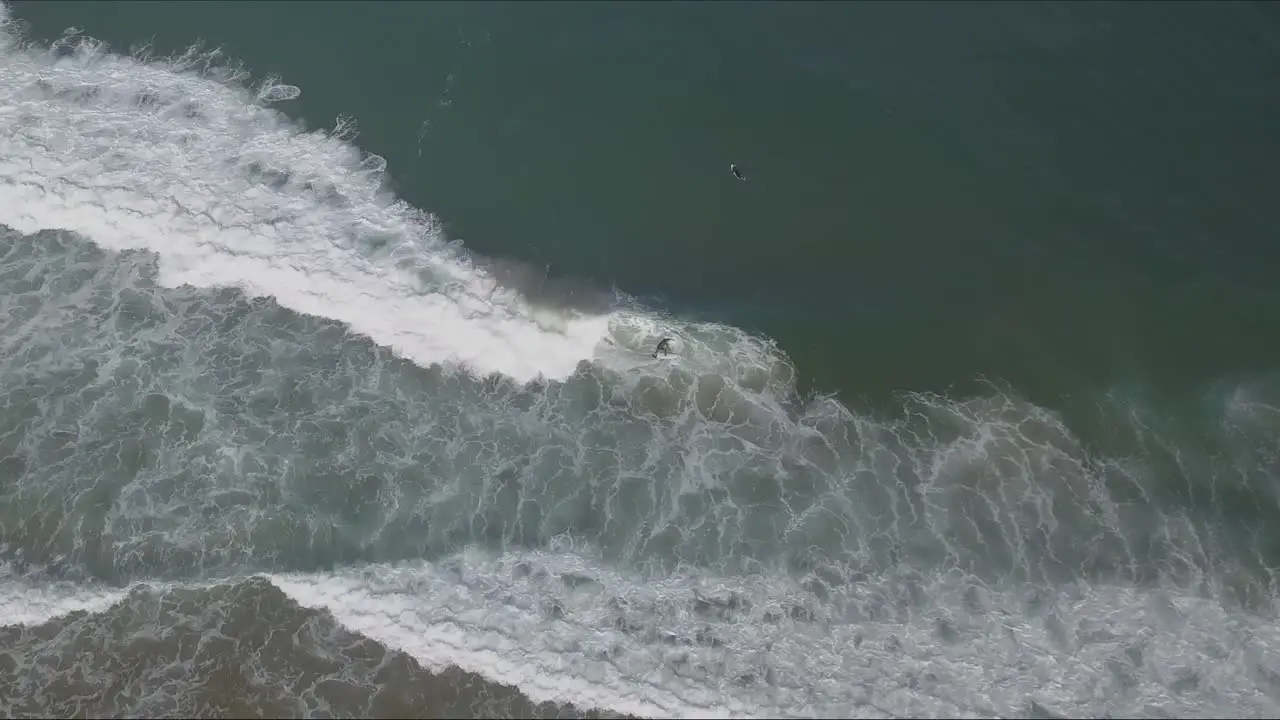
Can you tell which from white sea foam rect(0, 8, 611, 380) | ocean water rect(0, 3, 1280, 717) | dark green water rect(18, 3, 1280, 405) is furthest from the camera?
dark green water rect(18, 3, 1280, 405)

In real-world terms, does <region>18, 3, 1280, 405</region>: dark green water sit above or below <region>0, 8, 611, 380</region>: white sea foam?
above

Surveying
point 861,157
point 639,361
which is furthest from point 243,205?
point 861,157

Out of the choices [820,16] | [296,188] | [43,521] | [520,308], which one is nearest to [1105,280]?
[820,16]

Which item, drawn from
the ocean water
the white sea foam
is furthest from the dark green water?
the white sea foam

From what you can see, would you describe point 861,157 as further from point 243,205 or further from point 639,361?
point 243,205

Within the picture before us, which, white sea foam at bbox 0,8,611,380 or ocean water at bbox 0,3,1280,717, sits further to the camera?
white sea foam at bbox 0,8,611,380

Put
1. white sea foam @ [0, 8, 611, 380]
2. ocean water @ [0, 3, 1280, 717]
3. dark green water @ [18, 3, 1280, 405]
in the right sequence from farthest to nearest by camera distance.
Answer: dark green water @ [18, 3, 1280, 405] < white sea foam @ [0, 8, 611, 380] < ocean water @ [0, 3, 1280, 717]

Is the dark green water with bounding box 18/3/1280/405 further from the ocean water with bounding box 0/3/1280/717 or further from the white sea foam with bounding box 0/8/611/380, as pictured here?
the white sea foam with bounding box 0/8/611/380

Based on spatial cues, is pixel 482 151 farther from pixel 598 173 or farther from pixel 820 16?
pixel 820 16

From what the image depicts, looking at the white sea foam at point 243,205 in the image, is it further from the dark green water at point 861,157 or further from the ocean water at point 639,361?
the dark green water at point 861,157
